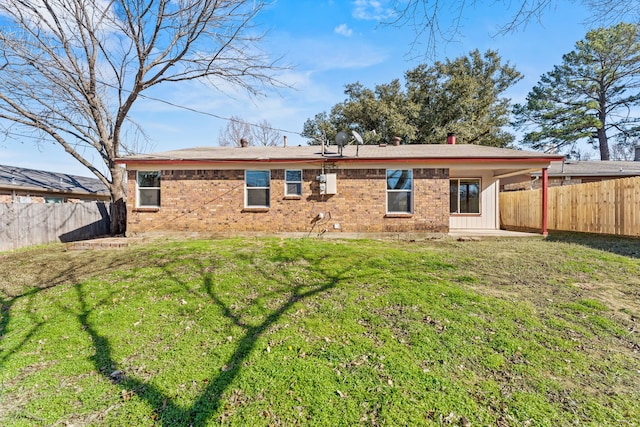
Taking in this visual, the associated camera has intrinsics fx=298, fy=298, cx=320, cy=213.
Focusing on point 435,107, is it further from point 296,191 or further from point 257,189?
point 257,189

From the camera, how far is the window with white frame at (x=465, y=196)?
39.9ft

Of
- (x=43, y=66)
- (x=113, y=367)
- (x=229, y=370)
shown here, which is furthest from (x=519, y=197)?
(x=43, y=66)

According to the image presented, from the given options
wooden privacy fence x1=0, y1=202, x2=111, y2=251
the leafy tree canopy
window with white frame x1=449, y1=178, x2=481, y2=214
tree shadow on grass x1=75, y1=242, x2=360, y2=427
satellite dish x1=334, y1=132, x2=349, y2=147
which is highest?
the leafy tree canopy

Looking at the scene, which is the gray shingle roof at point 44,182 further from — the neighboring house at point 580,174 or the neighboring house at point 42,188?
the neighboring house at point 580,174

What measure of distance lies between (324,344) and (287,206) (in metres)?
7.23

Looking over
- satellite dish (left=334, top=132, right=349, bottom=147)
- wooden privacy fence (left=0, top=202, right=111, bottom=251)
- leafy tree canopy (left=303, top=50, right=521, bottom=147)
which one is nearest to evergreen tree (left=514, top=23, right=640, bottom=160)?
leafy tree canopy (left=303, top=50, right=521, bottom=147)

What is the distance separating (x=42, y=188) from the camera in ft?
49.3

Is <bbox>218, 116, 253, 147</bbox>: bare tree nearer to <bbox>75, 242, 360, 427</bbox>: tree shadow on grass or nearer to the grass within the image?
the grass

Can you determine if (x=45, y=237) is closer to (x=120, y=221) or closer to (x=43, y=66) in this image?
(x=120, y=221)

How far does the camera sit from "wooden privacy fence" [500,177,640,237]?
8.71 metres

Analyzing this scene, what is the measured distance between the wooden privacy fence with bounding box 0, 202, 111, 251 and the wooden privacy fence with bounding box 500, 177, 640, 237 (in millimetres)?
18012

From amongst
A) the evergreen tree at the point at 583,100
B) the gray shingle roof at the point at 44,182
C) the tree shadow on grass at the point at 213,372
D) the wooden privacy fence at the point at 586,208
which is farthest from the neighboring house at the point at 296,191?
the evergreen tree at the point at 583,100

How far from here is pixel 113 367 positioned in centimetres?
300

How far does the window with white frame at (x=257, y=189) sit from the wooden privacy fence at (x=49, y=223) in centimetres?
747
